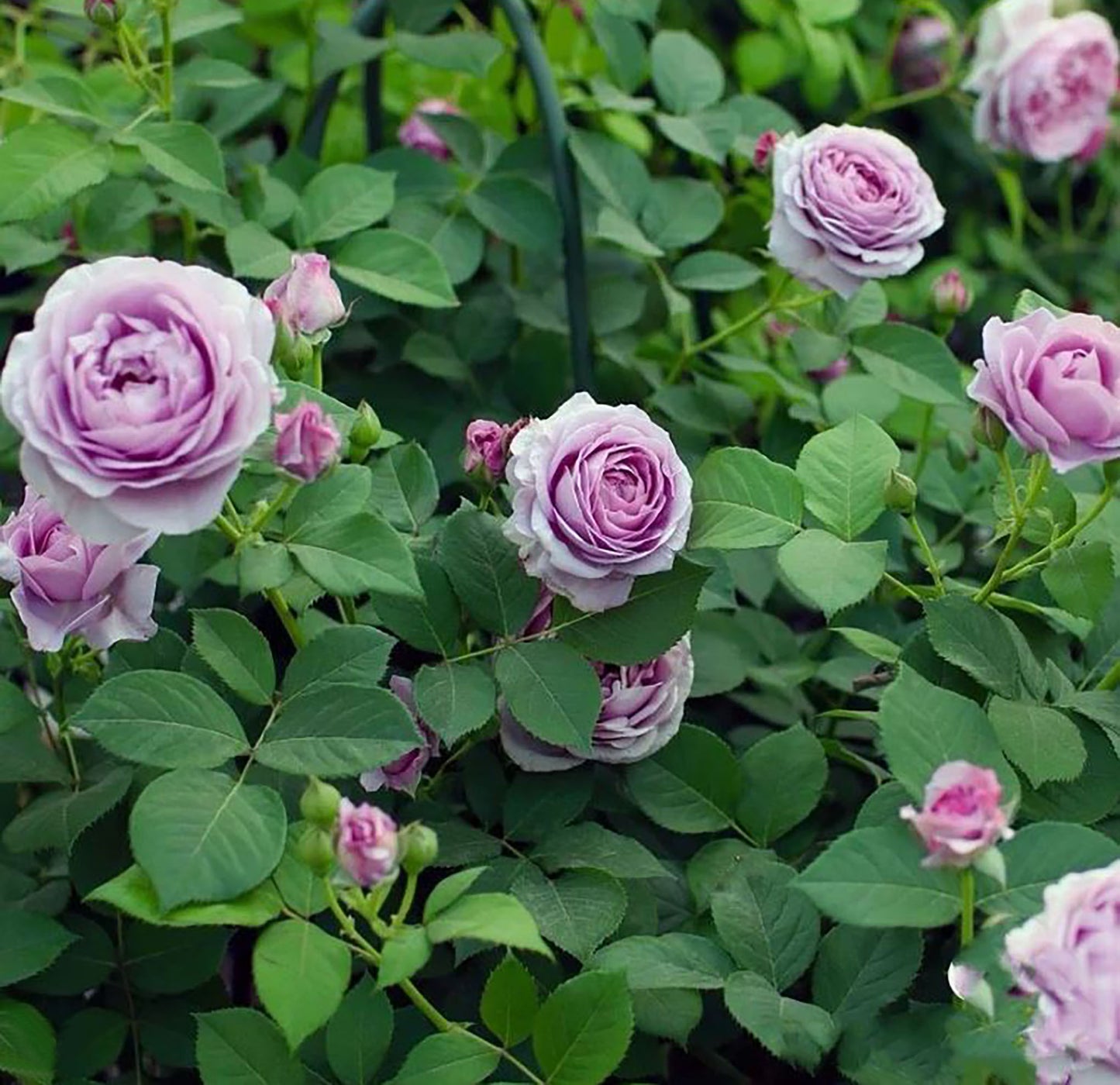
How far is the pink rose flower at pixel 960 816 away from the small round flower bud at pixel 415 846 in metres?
0.18

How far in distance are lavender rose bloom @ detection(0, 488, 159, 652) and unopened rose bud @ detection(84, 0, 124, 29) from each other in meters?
0.31

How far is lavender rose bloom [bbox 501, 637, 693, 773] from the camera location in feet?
2.56

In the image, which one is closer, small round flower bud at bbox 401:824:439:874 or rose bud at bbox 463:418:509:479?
small round flower bud at bbox 401:824:439:874

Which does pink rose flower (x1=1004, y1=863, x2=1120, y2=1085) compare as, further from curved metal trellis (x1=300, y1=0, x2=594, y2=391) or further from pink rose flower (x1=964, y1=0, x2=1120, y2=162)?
pink rose flower (x1=964, y1=0, x2=1120, y2=162)

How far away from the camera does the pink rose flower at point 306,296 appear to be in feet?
2.42

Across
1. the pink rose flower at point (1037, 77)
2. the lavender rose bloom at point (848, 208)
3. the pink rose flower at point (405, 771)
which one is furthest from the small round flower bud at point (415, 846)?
the pink rose flower at point (1037, 77)

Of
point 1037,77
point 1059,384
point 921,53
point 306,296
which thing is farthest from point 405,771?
point 921,53

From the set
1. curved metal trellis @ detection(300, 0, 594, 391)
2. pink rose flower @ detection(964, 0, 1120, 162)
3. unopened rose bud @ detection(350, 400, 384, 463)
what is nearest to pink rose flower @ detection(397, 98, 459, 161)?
curved metal trellis @ detection(300, 0, 594, 391)

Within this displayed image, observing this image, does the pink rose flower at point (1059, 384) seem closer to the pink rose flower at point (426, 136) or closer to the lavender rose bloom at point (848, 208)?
the lavender rose bloom at point (848, 208)

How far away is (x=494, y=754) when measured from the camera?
83 cm

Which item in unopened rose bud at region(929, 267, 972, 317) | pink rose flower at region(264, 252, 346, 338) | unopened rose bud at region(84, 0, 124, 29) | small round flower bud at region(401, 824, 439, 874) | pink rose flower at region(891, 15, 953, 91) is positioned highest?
unopened rose bud at region(84, 0, 124, 29)

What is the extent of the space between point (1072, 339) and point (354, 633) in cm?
34

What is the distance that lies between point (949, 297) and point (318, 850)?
22.5 inches

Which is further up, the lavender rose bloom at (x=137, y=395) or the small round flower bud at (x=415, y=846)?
the lavender rose bloom at (x=137, y=395)
